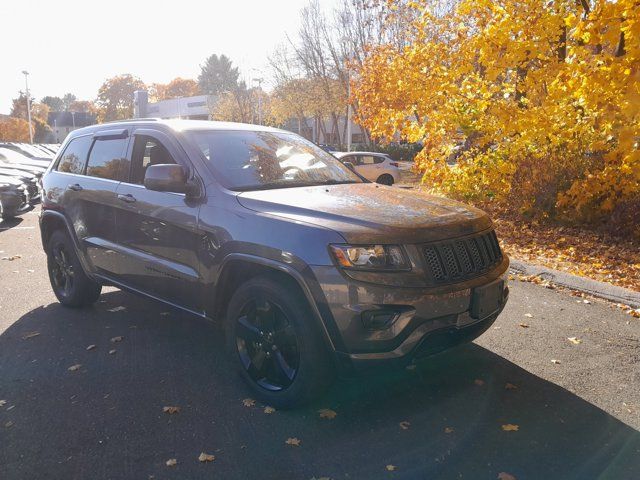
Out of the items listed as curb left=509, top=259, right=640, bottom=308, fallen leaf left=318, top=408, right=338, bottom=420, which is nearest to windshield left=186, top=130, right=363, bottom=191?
fallen leaf left=318, top=408, right=338, bottom=420

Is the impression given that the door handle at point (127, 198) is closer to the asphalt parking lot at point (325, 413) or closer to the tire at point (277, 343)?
the asphalt parking lot at point (325, 413)

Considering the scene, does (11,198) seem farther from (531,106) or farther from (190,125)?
(531,106)

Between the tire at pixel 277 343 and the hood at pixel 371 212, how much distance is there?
448 millimetres

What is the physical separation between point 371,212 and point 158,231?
1.68 m

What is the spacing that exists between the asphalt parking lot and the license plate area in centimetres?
52

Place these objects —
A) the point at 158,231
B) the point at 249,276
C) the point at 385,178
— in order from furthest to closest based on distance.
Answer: the point at 385,178 < the point at 158,231 < the point at 249,276

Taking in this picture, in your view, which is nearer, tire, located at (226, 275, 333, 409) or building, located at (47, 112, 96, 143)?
tire, located at (226, 275, 333, 409)

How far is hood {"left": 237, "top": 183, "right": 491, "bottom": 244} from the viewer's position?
3.00m

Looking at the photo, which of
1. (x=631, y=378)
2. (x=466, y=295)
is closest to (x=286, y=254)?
(x=466, y=295)

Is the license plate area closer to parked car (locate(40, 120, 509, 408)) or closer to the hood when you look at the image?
parked car (locate(40, 120, 509, 408))

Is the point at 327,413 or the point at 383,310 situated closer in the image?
the point at 383,310

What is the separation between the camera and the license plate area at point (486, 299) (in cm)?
319

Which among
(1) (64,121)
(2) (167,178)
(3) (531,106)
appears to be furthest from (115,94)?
(2) (167,178)

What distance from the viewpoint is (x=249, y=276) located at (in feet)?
11.3
